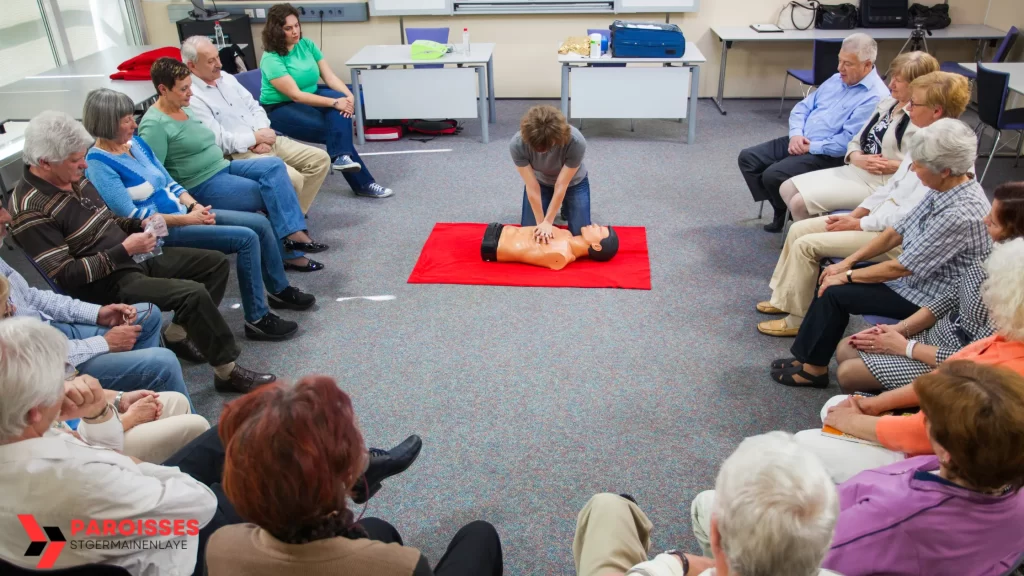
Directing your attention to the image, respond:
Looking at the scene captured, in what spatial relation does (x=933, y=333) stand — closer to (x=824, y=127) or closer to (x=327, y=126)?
(x=824, y=127)

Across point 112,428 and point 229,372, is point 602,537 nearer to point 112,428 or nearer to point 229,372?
point 112,428

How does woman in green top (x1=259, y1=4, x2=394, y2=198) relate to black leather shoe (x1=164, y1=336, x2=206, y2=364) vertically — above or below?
above

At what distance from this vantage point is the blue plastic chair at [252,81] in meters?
4.61

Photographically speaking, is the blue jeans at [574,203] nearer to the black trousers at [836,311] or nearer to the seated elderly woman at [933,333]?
the black trousers at [836,311]

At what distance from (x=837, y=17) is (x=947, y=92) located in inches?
146

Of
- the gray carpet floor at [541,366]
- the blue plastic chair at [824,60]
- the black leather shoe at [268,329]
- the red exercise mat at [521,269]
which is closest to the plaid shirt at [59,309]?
the gray carpet floor at [541,366]

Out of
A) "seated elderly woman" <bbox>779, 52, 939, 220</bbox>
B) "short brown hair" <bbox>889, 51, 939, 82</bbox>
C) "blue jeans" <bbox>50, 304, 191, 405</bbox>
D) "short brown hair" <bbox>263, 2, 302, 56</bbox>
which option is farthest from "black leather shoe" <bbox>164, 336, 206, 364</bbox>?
"short brown hair" <bbox>889, 51, 939, 82</bbox>

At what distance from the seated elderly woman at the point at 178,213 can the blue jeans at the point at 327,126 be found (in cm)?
143

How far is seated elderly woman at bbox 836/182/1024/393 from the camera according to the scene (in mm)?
2209

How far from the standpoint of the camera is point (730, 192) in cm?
484

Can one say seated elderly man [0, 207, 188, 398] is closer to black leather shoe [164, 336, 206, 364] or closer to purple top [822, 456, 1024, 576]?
black leather shoe [164, 336, 206, 364]

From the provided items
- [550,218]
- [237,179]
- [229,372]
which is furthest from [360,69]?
[229,372]

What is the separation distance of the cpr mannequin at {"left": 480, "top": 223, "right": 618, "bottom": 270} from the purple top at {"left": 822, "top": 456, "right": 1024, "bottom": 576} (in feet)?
8.01

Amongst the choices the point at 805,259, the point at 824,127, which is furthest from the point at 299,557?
the point at 824,127
